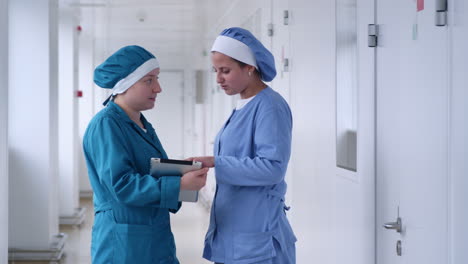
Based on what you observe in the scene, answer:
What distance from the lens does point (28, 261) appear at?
5660 millimetres

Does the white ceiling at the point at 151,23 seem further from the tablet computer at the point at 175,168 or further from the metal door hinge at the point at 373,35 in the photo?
the tablet computer at the point at 175,168

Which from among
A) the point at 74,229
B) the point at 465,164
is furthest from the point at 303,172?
the point at 74,229

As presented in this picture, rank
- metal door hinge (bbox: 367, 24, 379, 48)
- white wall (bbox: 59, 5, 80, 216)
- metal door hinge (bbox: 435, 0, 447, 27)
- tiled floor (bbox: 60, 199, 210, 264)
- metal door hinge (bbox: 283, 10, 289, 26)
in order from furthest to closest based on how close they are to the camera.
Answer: white wall (bbox: 59, 5, 80, 216), tiled floor (bbox: 60, 199, 210, 264), metal door hinge (bbox: 283, 10, 289, 26), metal door hinge (bbox: 367, 24, 379, 48), metal door hinge (bbox: 435, 0, 447, 27)

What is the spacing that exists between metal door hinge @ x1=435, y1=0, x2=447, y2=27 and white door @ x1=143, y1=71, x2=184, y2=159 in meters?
Result: 12.8

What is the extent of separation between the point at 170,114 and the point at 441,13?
12983mm

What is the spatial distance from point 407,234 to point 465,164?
0.56 m

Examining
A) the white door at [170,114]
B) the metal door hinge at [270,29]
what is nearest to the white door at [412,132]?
the metal door hinge at [270,29]

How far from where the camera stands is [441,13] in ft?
6.08

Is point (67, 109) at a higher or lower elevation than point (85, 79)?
lower

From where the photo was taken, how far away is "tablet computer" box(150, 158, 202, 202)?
2.04 meters

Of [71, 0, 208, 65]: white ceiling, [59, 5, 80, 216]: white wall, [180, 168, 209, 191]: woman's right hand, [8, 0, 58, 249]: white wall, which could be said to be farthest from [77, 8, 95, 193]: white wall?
[180, 168, 209, 191]: woman's right hand

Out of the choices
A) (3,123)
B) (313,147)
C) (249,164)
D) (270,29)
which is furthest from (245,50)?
(270,29)

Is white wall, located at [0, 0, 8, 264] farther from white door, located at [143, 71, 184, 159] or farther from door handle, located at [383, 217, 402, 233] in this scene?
white door, located at [143, 71, 184, 159]

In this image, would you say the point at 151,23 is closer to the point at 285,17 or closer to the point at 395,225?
the point at 285,17
